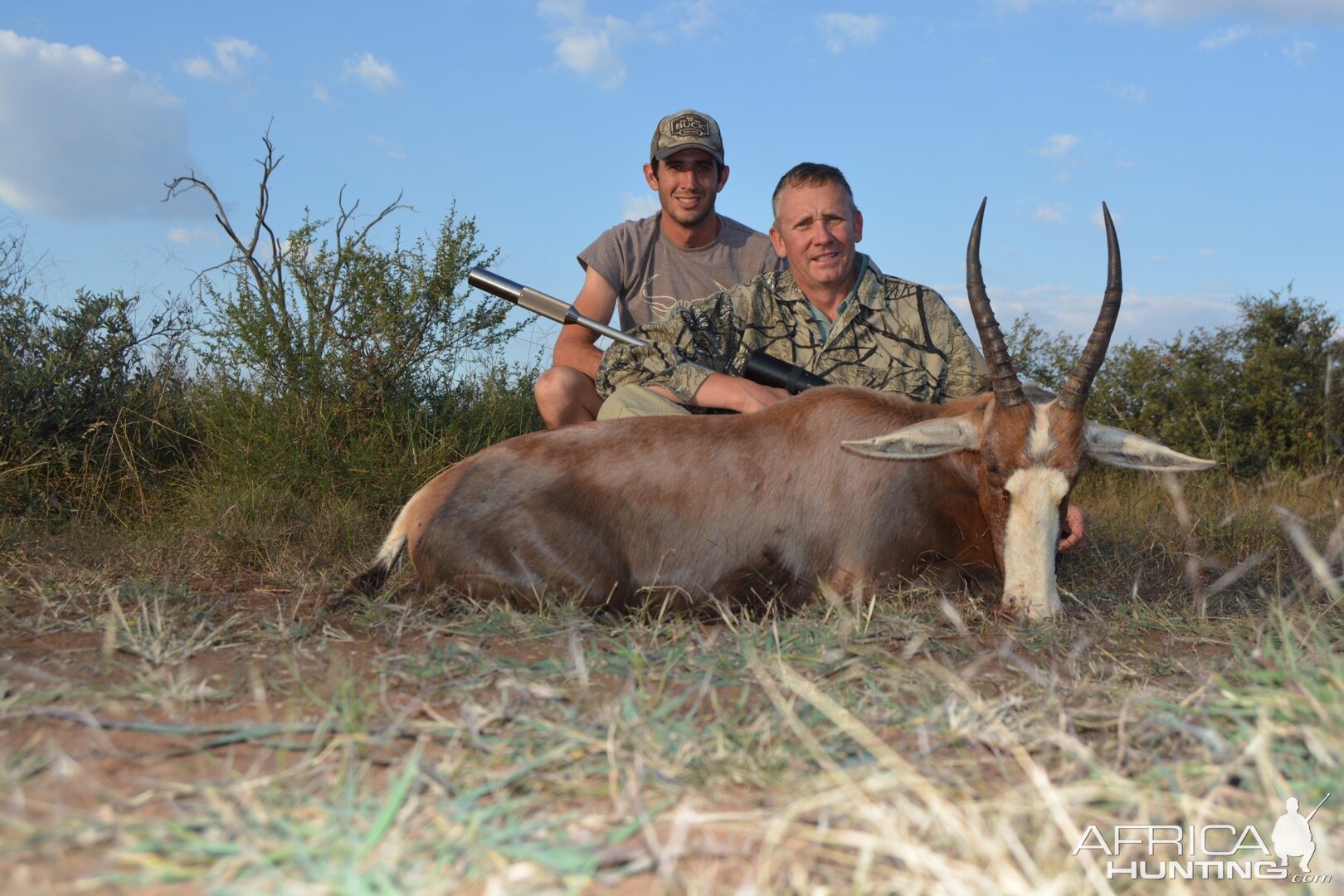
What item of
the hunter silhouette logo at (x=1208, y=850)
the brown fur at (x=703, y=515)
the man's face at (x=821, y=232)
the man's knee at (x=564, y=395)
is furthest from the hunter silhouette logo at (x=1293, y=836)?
the man's knee at (x=564, y=395)

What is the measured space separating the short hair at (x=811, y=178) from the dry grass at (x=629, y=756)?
Result: 2.72m

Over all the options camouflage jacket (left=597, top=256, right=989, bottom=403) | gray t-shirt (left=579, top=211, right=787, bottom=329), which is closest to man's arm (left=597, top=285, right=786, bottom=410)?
camouflage jacket (left=597, top=256, right=989, bottom=403)

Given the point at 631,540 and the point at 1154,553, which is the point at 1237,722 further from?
the point at 1154,553

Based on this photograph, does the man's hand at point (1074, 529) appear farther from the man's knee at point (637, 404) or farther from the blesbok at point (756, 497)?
the man's knee at point (637, 404)

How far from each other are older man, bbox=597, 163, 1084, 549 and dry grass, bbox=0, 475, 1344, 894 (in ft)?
7.06

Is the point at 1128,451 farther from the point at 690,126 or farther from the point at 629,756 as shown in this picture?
the point at 690,126

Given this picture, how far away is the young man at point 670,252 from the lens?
6668 millimetres

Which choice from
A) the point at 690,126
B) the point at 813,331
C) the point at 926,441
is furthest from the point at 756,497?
the point at 690,126

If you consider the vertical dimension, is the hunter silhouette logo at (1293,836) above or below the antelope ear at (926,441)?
below

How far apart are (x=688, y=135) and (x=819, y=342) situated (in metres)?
1.84

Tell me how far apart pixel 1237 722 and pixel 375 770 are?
1736 millimetres

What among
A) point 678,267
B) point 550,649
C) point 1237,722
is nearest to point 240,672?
point 550,649

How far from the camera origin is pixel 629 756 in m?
2.16

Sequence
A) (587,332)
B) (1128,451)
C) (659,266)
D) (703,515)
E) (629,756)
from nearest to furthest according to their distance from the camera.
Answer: (629,756), (1128,451), (703,515), (587,332), (659,266)
